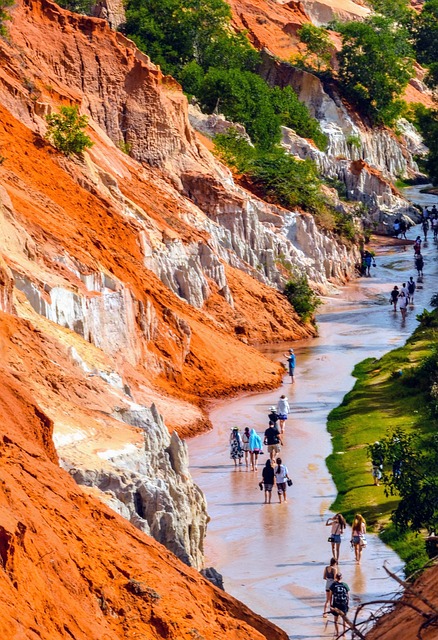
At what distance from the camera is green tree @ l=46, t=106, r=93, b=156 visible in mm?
42688

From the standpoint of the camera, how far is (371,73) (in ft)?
271

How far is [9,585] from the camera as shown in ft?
46.9

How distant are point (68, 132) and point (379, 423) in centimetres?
1497

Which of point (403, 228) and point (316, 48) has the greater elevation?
point (316, 48)

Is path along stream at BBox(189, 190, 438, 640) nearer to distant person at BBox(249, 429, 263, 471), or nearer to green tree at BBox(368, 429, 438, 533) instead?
distant person at BBox(249, 429, 263, 471)

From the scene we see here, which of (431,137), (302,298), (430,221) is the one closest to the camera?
(302,298)

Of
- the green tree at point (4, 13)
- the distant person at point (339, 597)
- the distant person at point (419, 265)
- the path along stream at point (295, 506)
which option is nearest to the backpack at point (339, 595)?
the distant person at point (339, 597)

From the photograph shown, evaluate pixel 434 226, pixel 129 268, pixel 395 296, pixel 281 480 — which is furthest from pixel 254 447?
pixel 434 226

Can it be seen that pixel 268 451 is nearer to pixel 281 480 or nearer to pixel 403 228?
pixel 281 480

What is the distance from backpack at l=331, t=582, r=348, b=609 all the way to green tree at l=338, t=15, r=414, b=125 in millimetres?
64214

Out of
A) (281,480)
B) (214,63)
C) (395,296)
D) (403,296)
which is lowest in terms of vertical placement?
(403,296)

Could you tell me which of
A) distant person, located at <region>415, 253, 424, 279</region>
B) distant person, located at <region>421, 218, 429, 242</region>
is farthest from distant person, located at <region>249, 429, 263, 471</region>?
distant person, located at <region>421, 218, 429, 242</region>

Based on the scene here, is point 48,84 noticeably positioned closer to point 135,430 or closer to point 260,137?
point 260,137

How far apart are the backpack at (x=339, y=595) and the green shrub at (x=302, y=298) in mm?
27440
